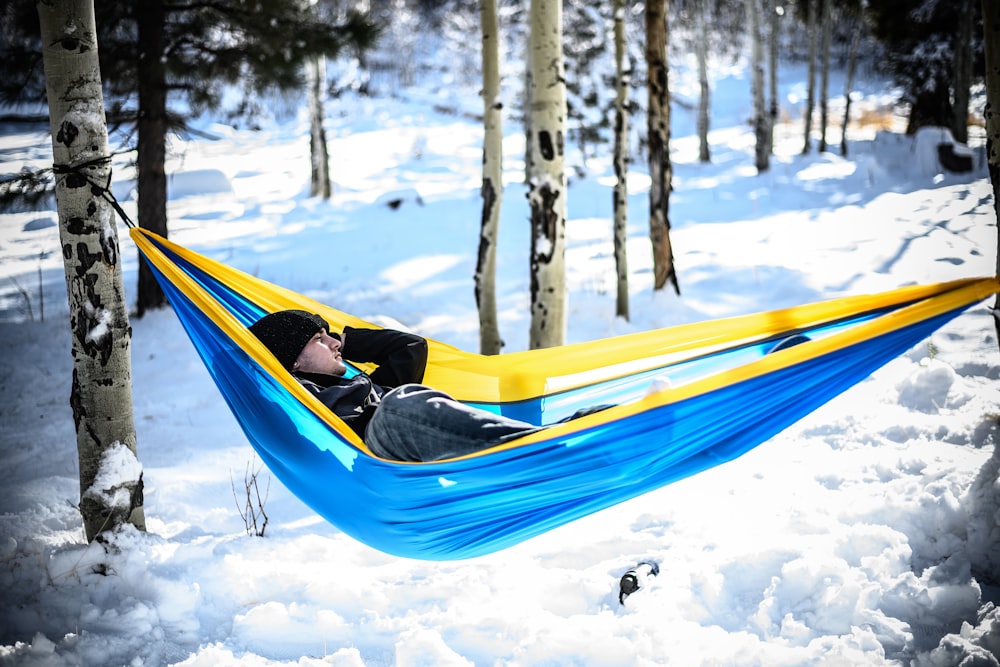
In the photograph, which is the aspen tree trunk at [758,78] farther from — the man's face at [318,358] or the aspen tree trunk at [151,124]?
the man's face at [318,358]

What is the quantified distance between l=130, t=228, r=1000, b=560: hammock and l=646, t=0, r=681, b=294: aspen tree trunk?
9.96 ft

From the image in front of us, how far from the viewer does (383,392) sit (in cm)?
207

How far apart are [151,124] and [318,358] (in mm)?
3413

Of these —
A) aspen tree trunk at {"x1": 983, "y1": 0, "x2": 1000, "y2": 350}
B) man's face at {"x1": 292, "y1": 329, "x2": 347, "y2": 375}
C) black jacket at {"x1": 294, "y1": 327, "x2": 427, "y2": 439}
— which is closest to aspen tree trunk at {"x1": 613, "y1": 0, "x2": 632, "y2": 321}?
aspen tree trunk at {"x1": 983, "y1": 0, "x2": 1000, "y2": 350}

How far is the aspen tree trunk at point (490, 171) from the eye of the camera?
363 centimetres

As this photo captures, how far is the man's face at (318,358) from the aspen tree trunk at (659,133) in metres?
3.34

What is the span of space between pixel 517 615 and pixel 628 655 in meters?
0.30

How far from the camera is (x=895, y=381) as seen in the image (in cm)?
295

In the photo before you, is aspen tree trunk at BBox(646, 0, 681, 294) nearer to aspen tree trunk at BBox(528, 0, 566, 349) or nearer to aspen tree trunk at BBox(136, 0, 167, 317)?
aspen tree trunk at BBox(528, 0, 566, 349)

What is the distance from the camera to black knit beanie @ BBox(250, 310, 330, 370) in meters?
1.99

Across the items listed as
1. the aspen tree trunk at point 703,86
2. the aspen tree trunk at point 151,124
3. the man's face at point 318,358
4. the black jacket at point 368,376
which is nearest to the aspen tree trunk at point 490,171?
the black jacket at point 368,376

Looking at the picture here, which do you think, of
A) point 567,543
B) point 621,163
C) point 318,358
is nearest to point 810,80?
point 621,163

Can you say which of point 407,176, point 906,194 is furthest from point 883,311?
point 407,176

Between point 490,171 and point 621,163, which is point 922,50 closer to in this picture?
point 621,163
